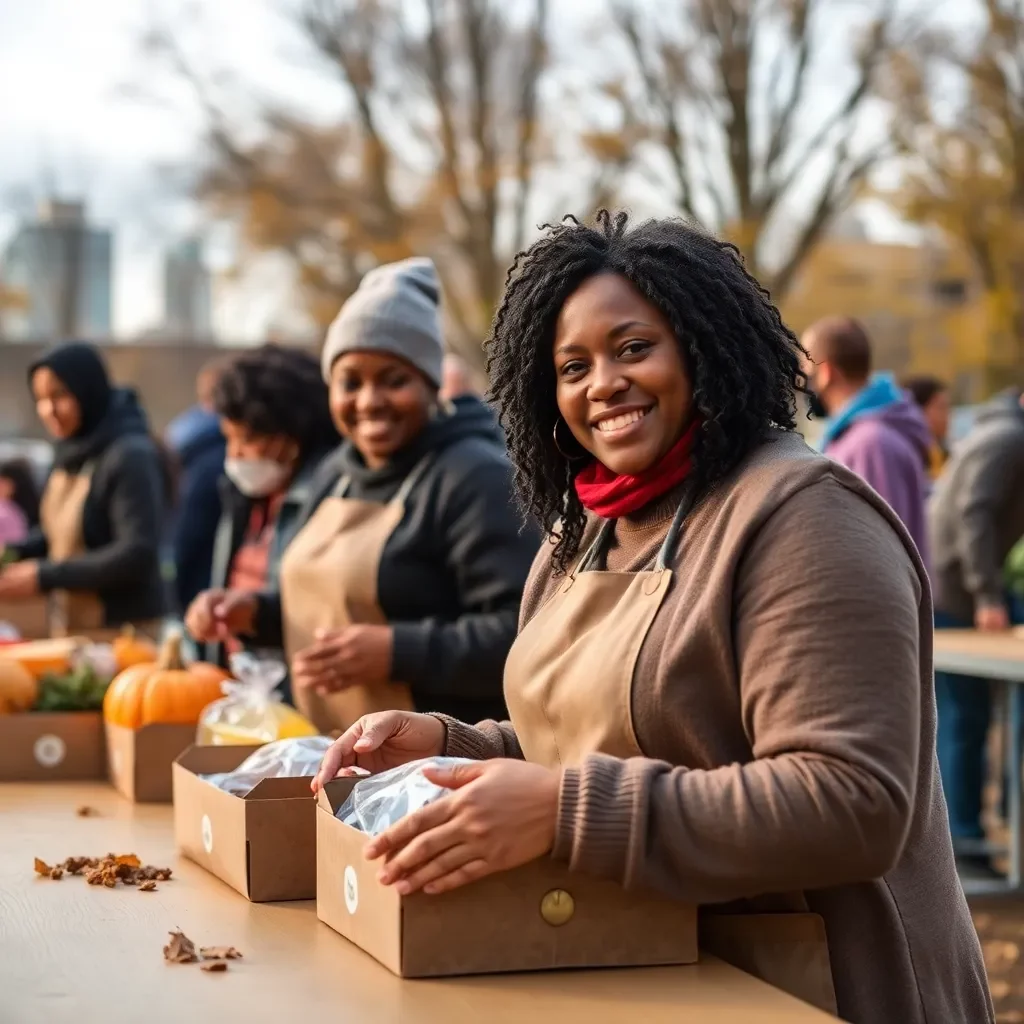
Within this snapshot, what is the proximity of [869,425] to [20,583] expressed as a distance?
3075 millimetres

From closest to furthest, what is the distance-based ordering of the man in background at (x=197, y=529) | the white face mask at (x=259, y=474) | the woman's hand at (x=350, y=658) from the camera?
the woman's hand at (x=350, y=658), the white face mask at (x=259, y=474), the man in background at (x=197, y=529)

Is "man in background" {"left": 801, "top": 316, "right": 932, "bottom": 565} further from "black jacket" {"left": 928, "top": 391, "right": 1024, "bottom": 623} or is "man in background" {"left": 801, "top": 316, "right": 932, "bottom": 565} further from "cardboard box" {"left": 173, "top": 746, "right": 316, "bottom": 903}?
"cardboard box" {"left": 173, "top": 746, "right": 316, "bottom": 903}

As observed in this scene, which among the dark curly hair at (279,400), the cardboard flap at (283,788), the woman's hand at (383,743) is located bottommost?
the cardboard flap at (283,788)

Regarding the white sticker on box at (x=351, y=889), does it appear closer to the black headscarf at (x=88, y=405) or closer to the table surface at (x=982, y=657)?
the table surface at (x=982, y=657)

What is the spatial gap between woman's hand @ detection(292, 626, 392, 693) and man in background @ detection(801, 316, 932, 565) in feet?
9.46

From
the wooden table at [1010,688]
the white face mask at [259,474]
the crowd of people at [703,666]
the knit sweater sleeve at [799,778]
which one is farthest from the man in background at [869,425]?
the knit sweater sleeve at [799,778]

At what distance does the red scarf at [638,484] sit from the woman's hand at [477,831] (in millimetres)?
461

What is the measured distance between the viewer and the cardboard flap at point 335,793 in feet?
7.10

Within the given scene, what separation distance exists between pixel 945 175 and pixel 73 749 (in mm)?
15019

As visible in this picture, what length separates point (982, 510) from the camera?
6996mm

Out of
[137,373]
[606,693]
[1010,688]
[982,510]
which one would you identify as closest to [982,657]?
[1010,688]

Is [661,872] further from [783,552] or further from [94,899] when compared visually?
[94,899]

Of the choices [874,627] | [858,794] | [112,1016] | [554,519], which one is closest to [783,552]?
[874,627]

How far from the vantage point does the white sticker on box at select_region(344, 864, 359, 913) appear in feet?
6.59
